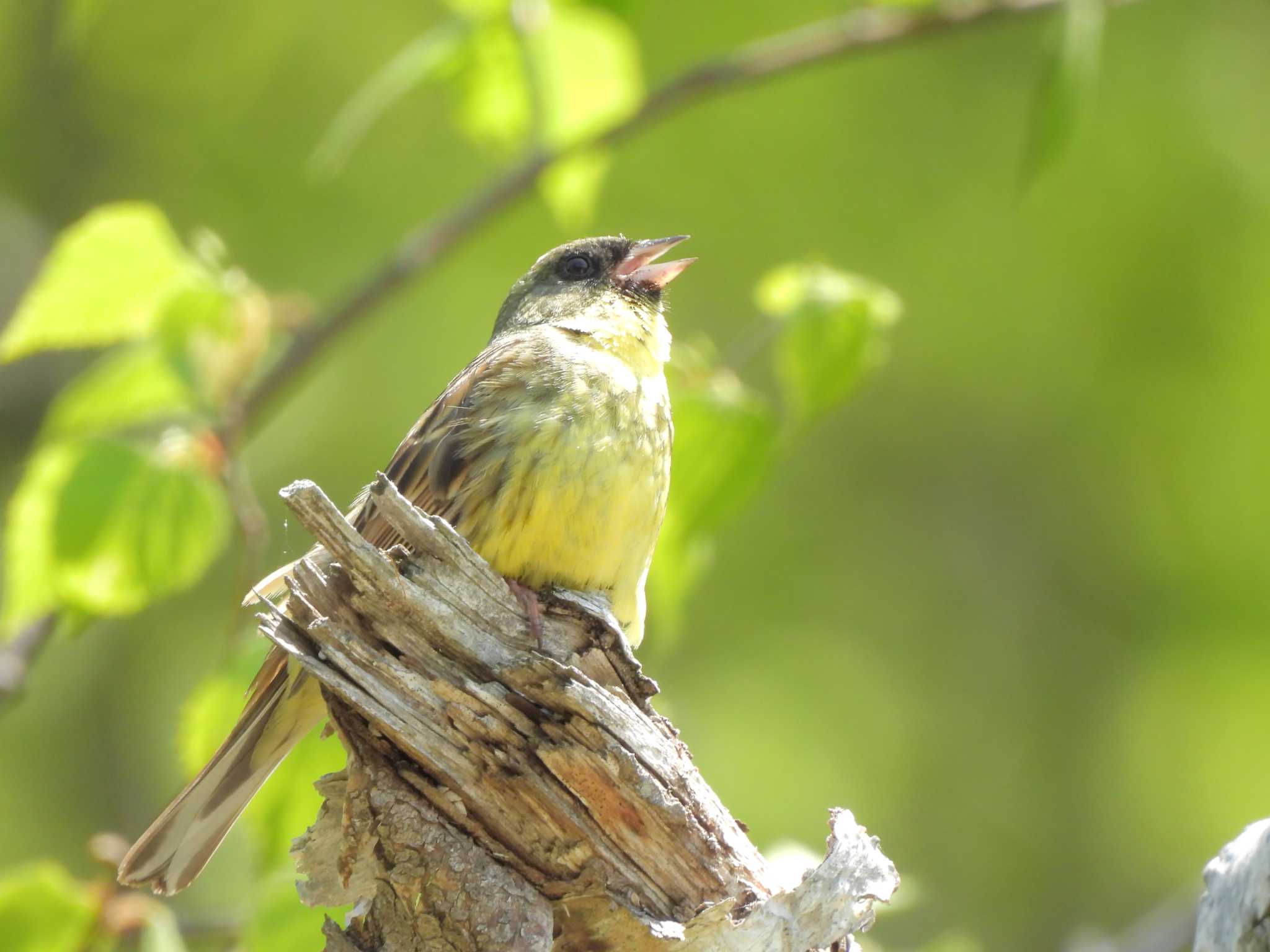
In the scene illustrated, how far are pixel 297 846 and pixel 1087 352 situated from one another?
6716 millimetres

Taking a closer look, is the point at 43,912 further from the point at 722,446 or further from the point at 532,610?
the point at 722,446

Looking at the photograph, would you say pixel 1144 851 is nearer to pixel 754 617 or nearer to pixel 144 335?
pixel 754 617

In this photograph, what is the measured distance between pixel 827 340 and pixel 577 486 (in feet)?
2.49

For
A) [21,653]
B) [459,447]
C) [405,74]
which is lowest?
[21,653]

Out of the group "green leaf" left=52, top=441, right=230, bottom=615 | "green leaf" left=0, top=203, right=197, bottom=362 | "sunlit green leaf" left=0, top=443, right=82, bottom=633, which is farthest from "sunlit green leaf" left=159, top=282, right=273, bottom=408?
"sunlit green leaf" left=0, top=443, right=82, bottom=633

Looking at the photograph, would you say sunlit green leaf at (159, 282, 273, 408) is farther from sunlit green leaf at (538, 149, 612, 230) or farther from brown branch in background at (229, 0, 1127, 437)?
sunlit green leaf at (538, 149, 612, 230)

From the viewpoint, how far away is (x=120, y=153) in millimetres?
9836

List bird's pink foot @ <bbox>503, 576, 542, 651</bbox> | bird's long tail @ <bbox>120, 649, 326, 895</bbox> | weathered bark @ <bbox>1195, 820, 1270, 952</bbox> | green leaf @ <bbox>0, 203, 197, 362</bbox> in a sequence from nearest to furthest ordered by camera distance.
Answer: weathered bark @ <bbox>1195, 820, 1270, 952</bbox> < bird's pink foot @ <bbox>503, 576, 542, 651</bbox> < bird's long tail @ <bbox>120, 649, 326, 895</bbox> < green leaf @ <bbox>0, 203, 197, 362</bbox>

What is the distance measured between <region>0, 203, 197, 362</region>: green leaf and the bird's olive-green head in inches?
49.6

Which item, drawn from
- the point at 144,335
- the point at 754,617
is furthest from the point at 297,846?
the point at 754,617

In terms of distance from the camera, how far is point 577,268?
5.52 metres

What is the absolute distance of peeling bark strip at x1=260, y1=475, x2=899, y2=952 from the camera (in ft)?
10.5

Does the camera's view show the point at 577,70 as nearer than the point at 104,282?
No

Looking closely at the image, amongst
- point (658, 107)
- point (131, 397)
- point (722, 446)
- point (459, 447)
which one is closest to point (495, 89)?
point (658, 107)
